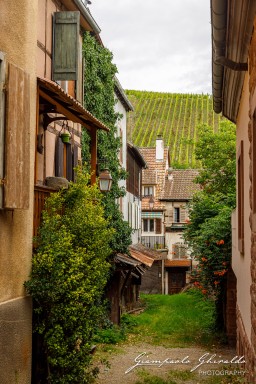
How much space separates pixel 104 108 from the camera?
20047 mm

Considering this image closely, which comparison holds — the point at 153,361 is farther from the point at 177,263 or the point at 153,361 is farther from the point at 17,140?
the point at 177,263

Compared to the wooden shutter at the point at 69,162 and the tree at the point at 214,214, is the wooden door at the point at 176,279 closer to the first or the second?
the tree at the point at 214,214

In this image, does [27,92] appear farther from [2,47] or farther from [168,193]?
[168,193]

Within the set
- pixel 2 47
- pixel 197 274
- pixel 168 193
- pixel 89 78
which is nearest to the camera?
pixel 2 47

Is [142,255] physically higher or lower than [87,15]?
lower

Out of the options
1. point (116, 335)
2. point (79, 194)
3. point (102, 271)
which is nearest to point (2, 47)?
point (79, 194)

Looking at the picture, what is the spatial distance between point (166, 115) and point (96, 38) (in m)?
89.5

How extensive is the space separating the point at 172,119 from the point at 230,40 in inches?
3914

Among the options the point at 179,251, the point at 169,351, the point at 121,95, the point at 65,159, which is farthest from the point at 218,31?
the point at 179,251

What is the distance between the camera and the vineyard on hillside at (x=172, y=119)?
307 feet

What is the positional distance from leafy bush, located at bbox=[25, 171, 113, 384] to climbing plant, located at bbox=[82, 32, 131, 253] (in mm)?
7107

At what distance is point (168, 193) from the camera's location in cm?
4909

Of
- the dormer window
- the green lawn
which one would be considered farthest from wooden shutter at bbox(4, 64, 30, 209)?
the dormer window

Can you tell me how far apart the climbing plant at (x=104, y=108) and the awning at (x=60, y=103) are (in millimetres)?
4850
